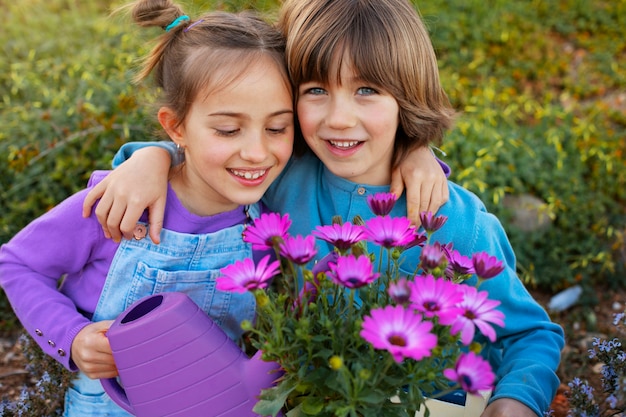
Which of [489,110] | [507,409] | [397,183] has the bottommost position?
[489,110]

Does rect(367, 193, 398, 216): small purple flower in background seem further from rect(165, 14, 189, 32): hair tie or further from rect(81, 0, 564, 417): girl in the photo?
rect(165, 14, 189, 32): hair tie

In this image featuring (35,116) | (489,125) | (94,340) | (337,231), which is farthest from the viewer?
(489,125)

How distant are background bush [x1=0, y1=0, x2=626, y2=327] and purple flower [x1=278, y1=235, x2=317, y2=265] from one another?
40.6 inches

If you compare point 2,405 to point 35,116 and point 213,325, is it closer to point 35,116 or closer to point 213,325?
point 213,325

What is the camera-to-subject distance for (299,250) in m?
1.16

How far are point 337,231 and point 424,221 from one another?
0.59 feet

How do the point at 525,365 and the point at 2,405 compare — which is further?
the point at 2,405

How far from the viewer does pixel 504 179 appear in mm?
2830

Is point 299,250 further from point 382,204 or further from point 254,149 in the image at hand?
point 254,149

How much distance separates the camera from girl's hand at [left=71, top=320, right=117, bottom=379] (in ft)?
5.13

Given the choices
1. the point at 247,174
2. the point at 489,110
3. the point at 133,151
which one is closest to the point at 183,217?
the point at 247,174

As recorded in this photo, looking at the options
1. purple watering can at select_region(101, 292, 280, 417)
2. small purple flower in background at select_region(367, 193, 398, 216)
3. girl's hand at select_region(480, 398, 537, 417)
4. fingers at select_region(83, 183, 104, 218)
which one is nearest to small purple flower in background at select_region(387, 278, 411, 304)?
small purple flower in background at select_region(367, 193, 398, 216)

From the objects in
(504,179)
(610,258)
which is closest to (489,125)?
(504,179)

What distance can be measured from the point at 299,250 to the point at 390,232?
0.59 ft
